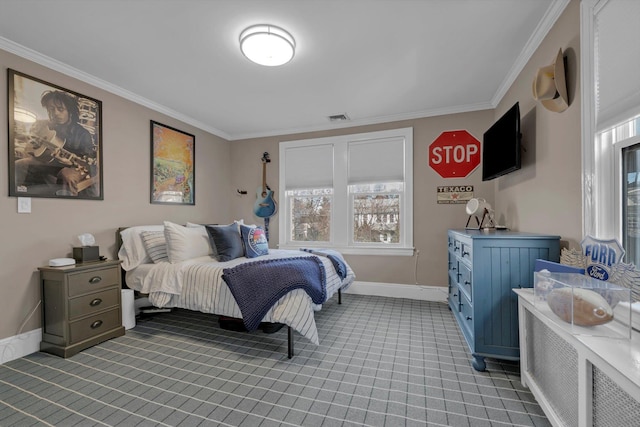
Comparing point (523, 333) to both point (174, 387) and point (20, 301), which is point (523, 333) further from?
point (20, 301)

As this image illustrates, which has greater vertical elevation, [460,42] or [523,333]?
[460,42]

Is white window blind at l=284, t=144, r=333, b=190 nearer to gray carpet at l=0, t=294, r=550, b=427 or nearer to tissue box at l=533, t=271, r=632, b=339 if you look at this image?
gray carpet at l=0, t=294, r=550, b=427

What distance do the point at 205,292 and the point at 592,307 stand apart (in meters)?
2.54

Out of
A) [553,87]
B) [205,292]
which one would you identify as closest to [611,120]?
[553,87]

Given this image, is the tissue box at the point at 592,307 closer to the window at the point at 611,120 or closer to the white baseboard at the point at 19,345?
the window at the point at 611,120

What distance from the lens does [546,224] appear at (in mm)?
2096

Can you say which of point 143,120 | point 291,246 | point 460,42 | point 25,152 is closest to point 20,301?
point 25,152

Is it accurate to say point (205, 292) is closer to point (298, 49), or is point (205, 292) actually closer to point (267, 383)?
point (267, 383)

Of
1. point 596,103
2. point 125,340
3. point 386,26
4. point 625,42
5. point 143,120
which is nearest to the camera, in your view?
point 625,42

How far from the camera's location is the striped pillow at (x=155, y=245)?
2.90 metres

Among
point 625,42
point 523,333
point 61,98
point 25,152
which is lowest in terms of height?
point 523,333

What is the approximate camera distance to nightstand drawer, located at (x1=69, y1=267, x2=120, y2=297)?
2283 millimetres

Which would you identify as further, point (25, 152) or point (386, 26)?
point (25, 152)

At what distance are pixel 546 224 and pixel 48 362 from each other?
4.00m
